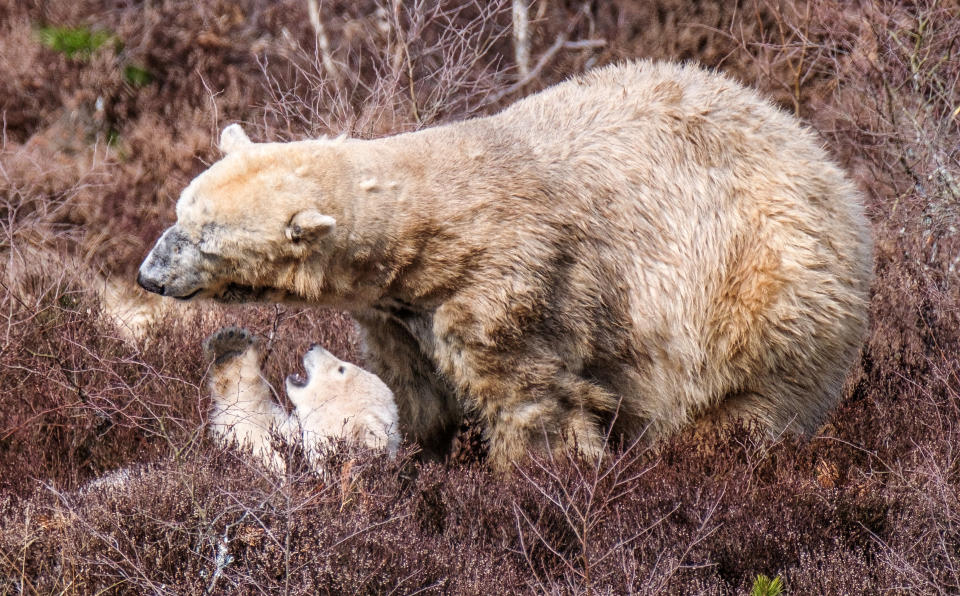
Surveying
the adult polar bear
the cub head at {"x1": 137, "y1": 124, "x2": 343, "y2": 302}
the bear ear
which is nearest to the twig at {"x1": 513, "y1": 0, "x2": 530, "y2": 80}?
the adult polar bear

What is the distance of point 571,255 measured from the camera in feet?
12.2

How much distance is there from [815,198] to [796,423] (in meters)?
0.77

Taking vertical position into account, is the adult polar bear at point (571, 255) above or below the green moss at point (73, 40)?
above

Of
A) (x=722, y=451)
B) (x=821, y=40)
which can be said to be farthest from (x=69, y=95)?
(x=722, y=451)

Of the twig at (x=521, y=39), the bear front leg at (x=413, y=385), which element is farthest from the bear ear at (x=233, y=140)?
the twig at (x=521, y=39)

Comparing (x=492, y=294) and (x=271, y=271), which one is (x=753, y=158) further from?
(x=271, y=271)

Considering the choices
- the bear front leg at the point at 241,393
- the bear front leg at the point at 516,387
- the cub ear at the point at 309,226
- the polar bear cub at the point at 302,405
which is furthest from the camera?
the bear front leg at the point at 241,393

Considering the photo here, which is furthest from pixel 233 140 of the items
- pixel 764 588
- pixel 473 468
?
pixel 764 588

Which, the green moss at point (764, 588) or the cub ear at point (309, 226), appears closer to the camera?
the green moss at point (764, 588)

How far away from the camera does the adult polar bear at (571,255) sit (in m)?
3.45

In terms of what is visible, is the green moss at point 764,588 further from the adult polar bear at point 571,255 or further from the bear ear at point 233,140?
the bear ear at point 233,140

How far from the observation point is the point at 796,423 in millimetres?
4137

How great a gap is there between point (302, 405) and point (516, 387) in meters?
0.74

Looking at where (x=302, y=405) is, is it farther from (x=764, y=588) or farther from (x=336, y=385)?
(x=764, y=588)
